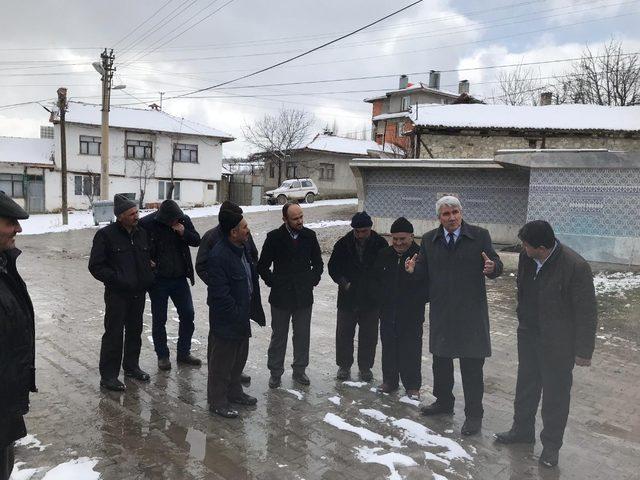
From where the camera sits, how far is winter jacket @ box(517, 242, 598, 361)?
3320 mm

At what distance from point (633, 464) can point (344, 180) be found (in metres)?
35.1

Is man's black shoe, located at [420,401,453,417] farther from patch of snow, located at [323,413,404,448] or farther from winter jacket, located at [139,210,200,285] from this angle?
winter jacket, located at [139,210,200,285]

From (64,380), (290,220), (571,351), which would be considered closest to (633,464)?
(571,351)

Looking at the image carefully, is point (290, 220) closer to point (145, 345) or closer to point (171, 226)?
point (171, 226)

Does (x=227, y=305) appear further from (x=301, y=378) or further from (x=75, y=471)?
(x=75, y=471)

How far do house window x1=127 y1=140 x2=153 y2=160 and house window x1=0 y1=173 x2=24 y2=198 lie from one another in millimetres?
6349

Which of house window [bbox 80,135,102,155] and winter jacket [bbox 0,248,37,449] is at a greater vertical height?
house window [bbox 80,135,102,155]

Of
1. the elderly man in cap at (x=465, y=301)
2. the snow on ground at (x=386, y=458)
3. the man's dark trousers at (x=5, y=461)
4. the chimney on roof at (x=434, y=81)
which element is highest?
the chimney on roof at (x=434, y=81)

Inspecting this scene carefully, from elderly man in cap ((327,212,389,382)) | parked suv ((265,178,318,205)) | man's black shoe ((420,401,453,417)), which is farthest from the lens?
parked suv ((265,178,318,205))

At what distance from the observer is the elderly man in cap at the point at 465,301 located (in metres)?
3.94

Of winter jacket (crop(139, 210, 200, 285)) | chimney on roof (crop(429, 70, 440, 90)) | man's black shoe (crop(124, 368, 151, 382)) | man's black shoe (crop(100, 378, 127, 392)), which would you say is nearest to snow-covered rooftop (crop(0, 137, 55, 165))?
winter jacket (crop(139, 210, 200, 285))

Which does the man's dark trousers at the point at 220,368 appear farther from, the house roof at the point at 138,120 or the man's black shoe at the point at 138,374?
the house roof at the point at 138,120

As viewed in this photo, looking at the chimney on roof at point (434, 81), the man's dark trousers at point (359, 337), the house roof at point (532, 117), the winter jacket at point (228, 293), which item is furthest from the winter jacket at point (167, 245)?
the chimney on roof at point (434, 81)

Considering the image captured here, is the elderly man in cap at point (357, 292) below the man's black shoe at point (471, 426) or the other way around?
the other way around
